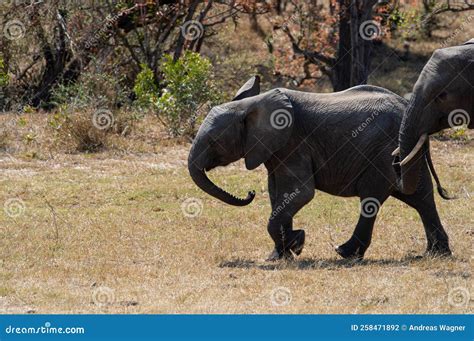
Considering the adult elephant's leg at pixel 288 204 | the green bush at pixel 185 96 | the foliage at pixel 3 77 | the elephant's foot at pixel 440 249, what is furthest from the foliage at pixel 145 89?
the elephant's foot at pixel 440 249

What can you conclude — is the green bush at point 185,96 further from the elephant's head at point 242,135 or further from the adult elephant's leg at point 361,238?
the adult elephant's leg at point 361,238

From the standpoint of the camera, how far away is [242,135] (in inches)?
393

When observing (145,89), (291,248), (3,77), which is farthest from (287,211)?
(3,77)

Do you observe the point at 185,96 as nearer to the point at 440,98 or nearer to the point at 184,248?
the point at 184,248

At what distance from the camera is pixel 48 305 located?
8.40 m

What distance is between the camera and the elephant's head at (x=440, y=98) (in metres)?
8.41

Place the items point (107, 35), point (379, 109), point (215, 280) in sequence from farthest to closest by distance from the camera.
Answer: point (107, 35), point (379, 109), point (215, 280)

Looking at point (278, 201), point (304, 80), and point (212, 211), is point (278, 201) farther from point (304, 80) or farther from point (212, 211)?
point (304, 80)

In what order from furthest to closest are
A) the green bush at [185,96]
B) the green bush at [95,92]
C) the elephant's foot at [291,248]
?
the green bush at [185,96] < the green bush at [95,92] < the elephant's foot at [291,248]

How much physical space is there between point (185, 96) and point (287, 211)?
7.44m

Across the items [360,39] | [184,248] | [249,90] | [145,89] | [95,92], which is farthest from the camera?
[360,39]

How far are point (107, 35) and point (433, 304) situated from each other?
12532mm

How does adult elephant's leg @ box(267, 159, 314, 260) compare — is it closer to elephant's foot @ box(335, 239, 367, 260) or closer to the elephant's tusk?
elephant's foot @ box(335, 239, 367, 260)

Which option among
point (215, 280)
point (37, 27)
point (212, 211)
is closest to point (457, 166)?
point (212, 211)
